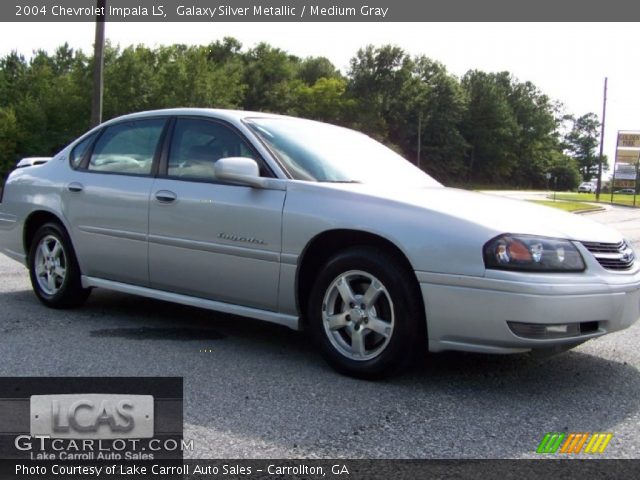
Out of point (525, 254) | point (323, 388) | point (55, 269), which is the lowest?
point (323, 388)

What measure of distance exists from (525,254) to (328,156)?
5.31 ft

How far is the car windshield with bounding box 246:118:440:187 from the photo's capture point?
4512mm

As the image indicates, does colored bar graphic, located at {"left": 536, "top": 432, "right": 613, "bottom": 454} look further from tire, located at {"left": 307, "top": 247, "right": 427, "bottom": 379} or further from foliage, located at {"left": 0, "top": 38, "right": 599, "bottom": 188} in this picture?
foliage, located at {"left": 0, "top": 38, "right": 599, "bottom": 188}

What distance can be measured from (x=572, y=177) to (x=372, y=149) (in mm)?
115647

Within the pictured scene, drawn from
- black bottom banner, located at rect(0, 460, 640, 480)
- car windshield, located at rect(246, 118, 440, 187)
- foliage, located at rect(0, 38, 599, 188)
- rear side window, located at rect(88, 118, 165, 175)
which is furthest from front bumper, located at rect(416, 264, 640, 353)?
foliage, located at rect(0, 38, 599, 188)

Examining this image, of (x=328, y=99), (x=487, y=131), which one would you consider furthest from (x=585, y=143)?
(x=328, y=99)

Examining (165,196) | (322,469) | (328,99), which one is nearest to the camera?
(322,469)

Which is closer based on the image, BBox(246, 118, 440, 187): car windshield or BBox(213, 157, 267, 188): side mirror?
BBox(213, 157, 267, 188): side mirror

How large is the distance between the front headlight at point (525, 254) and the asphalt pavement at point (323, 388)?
71cm

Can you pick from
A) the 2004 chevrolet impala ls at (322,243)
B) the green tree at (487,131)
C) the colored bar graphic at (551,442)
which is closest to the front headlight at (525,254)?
the 2004 chevrolet impala ls at (322,243)

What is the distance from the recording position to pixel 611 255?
155 inches

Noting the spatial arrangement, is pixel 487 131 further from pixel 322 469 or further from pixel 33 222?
pixel 322 469

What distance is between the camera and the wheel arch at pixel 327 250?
12.9 ft

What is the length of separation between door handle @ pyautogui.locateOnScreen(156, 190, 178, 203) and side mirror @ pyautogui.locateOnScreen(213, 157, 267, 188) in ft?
1.92
